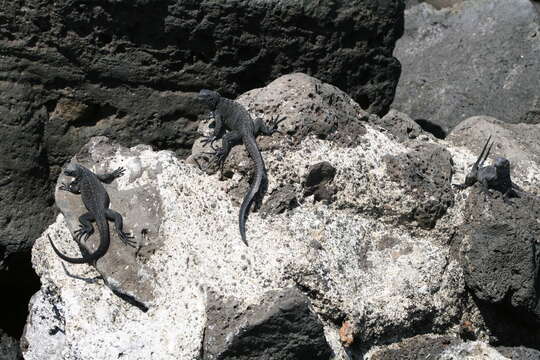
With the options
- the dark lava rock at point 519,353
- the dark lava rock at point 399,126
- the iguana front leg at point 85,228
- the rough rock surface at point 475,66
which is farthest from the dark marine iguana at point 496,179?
the iguana front leg at point 85,228

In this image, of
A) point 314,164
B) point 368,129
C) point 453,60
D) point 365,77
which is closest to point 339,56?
point 365,77

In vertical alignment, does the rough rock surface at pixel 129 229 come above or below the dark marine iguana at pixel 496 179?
below

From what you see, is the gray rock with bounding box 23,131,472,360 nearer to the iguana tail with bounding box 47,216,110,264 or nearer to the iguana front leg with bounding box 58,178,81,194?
the iguana tail with bounding box 47,216,110,264

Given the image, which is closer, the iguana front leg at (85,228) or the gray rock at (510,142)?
the iguana front leg at (85,228)

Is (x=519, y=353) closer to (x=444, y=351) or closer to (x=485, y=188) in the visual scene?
(x=444, y=351)

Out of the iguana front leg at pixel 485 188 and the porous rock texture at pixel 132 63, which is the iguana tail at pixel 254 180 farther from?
the iguana front leg at pixel 485 188

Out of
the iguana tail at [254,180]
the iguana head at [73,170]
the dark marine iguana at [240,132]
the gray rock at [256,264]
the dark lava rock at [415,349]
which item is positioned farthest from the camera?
the iguana head at [73,170]

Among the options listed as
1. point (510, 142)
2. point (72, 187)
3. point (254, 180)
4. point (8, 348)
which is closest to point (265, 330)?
point (254, 180)

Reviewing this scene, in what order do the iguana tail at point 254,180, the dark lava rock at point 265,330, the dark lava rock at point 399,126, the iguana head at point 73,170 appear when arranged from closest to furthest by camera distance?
1. the dark lava rock at point 265,330
2. the iguana tail at point 254,180
3. the iguana head at point 73,170
4. the dark lava rock at point 399,126
